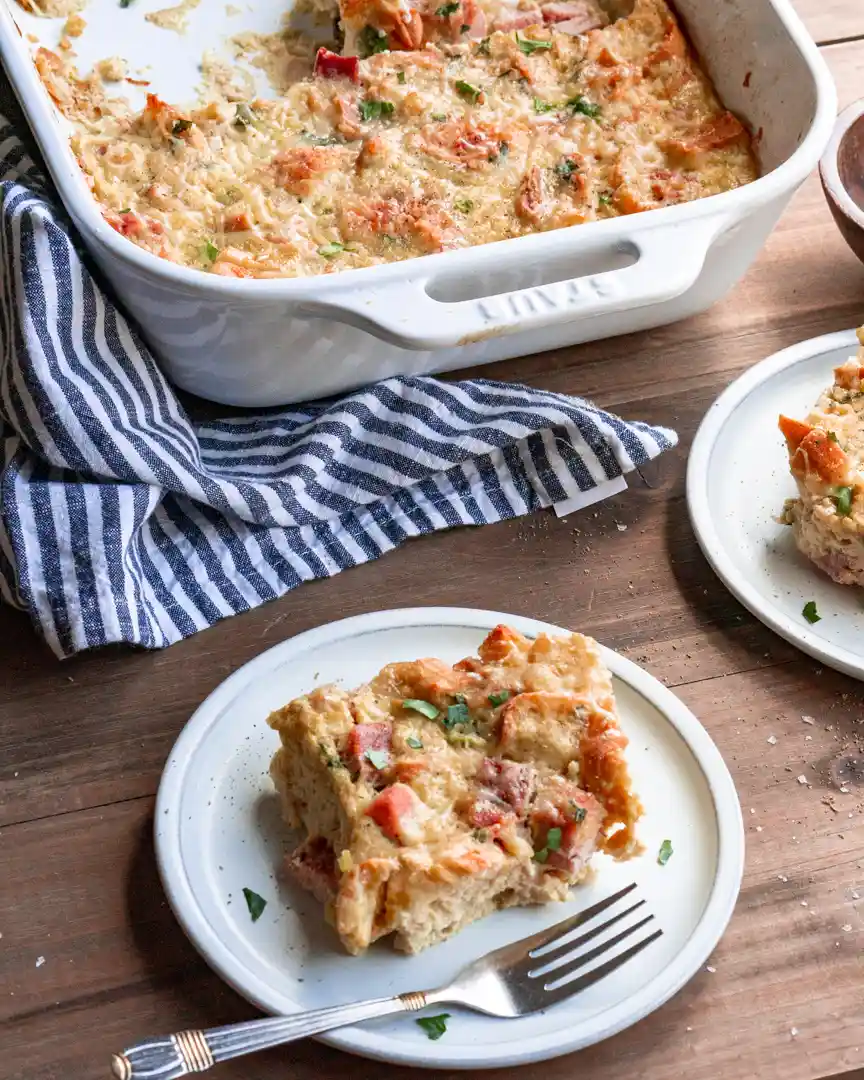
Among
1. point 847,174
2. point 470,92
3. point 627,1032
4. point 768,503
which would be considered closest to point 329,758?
point 627,1032

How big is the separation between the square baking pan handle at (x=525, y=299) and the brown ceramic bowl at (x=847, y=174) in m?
0.43

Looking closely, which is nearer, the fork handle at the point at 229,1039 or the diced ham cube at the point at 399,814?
the fork handle at the point at 229,1039

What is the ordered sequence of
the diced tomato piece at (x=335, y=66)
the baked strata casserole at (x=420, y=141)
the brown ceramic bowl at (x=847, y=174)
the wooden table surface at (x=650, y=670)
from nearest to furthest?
the wooden table surface at (x=650, y=670)
the baked strata casserole at (x=420, y=141)
the brown ceramic bowl at (x=847, y=174)
the diced tomato piece at (x=335, y=66)

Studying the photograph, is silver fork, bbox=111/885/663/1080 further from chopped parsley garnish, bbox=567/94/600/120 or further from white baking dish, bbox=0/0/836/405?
Answer: chopped parsley garnish, bbox=567/94/600/120

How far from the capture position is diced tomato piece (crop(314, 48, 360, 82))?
99.6 inches

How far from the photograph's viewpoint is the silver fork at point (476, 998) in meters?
1.42

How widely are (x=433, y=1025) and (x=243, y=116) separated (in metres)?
1.66

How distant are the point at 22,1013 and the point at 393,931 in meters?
0.47

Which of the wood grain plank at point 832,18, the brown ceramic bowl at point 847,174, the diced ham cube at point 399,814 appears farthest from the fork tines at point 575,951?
the wood grain plank at point 832,18

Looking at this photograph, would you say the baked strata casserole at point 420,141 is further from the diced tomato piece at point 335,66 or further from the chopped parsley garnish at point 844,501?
the chopped parsley garnish at point 844,501

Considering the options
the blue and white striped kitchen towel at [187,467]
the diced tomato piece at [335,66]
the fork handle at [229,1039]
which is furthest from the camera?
the diced tomato piece at [335,66]

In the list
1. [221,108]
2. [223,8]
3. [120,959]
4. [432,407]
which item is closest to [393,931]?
[120,959]

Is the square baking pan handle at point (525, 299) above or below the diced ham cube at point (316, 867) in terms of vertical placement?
above

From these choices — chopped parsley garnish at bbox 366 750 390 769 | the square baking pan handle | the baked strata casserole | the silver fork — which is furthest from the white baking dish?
the silver fork
